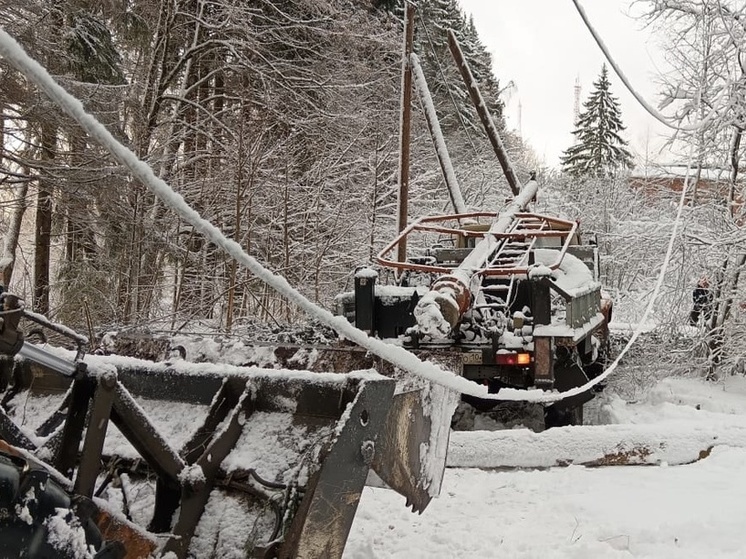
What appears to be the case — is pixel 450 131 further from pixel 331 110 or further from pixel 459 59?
pixel 459 59

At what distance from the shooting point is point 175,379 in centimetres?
307

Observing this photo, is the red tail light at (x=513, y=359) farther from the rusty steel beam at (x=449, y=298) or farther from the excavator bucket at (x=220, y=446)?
the excavator bucket at (x=220, y=446)

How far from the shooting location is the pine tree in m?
44.1

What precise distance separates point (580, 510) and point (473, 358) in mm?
2355

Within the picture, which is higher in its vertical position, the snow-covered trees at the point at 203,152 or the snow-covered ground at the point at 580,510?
the snow-covered trees at the point at 203,152

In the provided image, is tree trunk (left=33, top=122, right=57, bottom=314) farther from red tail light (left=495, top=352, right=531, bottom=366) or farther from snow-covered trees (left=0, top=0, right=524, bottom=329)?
red tail light (left=495, top=352, right=531, bottom=366)

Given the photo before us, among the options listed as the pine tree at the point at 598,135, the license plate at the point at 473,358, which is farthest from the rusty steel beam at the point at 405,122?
the pine tree at the point at 598,135

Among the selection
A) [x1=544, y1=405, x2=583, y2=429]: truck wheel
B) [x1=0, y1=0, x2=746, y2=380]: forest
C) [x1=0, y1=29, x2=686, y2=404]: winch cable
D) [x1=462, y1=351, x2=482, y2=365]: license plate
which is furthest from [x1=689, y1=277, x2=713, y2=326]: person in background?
[x1=0, y1=29, x2=686, y2=404]: winch cable

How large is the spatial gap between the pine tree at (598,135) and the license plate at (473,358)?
39292mm

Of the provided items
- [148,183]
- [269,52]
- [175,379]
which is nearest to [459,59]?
[269,52]

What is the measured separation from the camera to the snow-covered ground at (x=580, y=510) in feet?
12.5

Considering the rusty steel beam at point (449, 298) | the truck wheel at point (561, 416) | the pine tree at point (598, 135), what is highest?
the pine tree at point (598, 135)

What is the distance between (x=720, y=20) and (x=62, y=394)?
11218 millimetres

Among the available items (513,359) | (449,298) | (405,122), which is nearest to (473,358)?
(513,359)
